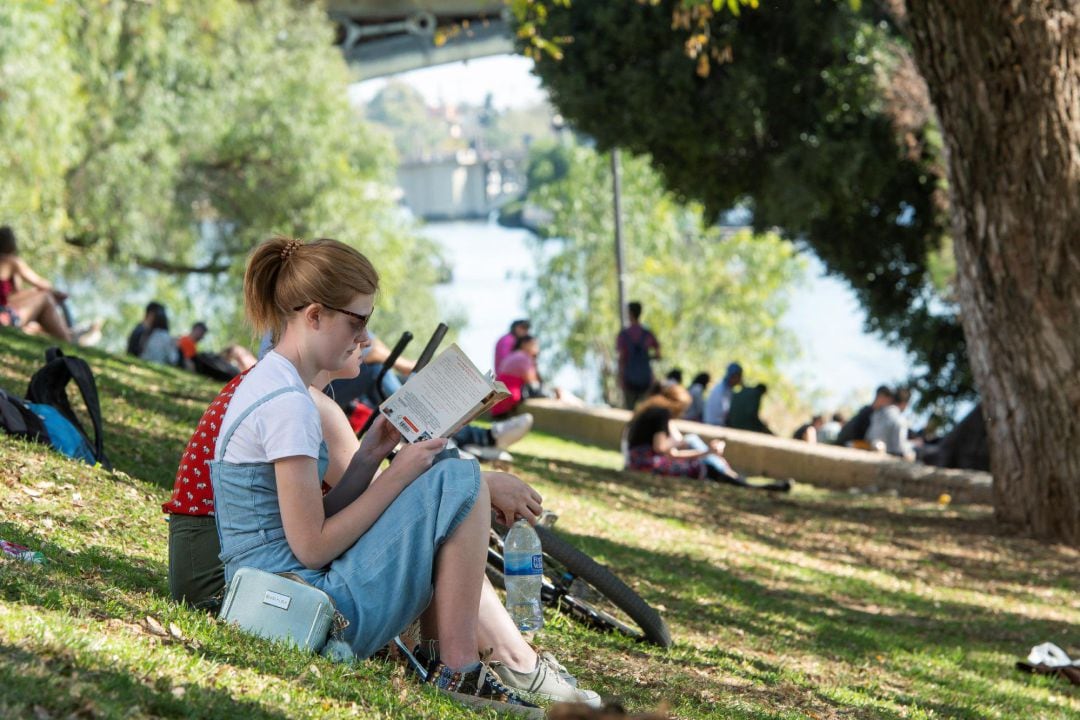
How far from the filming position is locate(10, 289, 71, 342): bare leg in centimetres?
1395

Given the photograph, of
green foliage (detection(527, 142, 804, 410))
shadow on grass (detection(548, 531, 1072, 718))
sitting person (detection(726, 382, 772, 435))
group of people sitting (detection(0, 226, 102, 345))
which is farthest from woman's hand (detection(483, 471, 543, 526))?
green foliage (detection(527, 142, 804, 410))

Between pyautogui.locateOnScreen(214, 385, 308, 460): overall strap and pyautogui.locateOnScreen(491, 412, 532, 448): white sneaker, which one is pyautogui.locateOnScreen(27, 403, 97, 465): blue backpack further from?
pyautogui.locateOnScreen(491, 412, 532, 448): white sneaker

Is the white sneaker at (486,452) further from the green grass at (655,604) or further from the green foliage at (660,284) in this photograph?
the green foliage at (660,284)

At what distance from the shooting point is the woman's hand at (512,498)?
445cm

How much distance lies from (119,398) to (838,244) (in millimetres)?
12411

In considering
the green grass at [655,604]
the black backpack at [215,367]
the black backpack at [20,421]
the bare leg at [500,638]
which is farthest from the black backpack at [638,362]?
the bare leg at [500,638]

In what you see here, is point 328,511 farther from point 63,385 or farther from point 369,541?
point 63,385

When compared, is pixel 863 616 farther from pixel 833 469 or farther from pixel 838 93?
pixel 838 93

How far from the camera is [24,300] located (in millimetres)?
13961

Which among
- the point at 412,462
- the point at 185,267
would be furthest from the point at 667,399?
the point at 185,267

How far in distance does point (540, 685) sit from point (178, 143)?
81.9ft

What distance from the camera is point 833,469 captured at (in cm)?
1572

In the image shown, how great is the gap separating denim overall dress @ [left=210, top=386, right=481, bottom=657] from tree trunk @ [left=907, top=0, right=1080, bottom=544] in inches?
301

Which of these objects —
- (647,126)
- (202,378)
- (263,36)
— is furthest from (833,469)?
(263,36)
